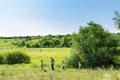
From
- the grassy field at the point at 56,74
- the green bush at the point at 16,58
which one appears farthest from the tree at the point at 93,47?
the green bush at the point at 16,58

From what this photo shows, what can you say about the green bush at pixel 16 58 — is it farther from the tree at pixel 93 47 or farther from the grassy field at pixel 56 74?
the grassy field at pixel 56 74

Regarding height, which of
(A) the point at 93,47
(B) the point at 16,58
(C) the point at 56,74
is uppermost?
(A) the point at 93,47

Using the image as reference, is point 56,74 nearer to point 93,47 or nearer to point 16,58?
point 93,47

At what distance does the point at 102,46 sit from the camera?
180 ft

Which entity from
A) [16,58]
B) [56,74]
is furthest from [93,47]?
[56,74]

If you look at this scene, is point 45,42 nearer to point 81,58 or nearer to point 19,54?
point 19,54

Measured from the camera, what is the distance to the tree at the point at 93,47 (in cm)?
5309

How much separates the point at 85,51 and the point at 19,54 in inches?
873

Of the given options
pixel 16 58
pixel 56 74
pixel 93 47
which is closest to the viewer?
pixel 56 74

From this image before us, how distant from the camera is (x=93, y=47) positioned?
178 ft

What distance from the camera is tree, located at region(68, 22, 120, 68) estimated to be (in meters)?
53.1

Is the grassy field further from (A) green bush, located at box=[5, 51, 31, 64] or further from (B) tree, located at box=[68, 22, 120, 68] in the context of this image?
(A) green bush, located at box=[5, 51, 31, 64]

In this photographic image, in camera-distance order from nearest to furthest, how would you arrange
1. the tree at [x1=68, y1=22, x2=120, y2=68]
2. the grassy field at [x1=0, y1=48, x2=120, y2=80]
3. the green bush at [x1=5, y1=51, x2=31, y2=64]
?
the grassy field at [x1=0, y1=48, x2=120, y2=80], the tree at [x1=68, y1=22, x2=120, y2=68], the green bush at [x1=5, y1=51, x2=31, y2=64]

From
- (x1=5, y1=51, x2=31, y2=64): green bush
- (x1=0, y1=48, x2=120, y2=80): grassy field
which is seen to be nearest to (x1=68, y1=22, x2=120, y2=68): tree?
(x1=0, y1=48, x2=120, y2=80): grassy field
